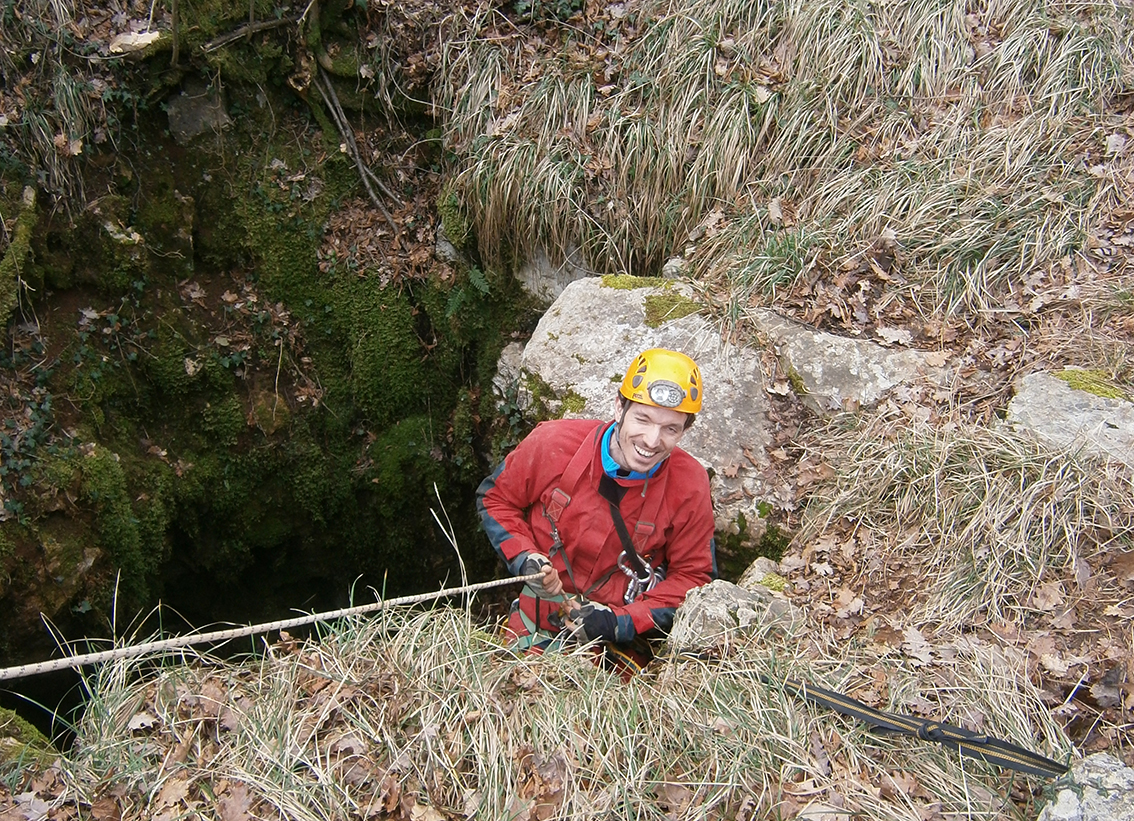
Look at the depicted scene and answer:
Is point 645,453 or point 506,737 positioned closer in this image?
point 506,737

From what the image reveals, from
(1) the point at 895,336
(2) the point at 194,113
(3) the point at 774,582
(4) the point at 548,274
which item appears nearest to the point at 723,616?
(3) the point at 774,582

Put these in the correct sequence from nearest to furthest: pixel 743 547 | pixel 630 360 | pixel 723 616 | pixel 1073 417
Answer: pixel 723 616, pixel 1073 417, pixel 743 547, pixel 630 360

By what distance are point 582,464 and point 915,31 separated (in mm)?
4343

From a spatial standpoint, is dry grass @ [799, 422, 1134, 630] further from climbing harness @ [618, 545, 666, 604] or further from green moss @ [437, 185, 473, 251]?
green moss @ [437, 185, 473, 251]

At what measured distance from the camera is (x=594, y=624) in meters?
3.43

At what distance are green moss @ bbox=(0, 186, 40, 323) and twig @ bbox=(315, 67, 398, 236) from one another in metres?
2.10

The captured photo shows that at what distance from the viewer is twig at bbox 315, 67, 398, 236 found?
19.0 feet

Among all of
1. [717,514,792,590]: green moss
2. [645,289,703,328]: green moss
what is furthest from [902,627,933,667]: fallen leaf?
[645,289,703,328]: green moss

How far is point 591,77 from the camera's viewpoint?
576 centimetres

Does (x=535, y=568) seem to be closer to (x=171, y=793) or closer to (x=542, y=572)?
(x=542, y=572)

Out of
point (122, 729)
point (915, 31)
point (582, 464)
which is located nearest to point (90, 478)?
point (122, 729)

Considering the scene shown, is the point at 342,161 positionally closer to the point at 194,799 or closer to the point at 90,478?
the point at 90,478

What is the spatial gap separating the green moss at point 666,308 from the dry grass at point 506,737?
8.11ft

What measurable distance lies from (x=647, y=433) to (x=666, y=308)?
6.33 ft
